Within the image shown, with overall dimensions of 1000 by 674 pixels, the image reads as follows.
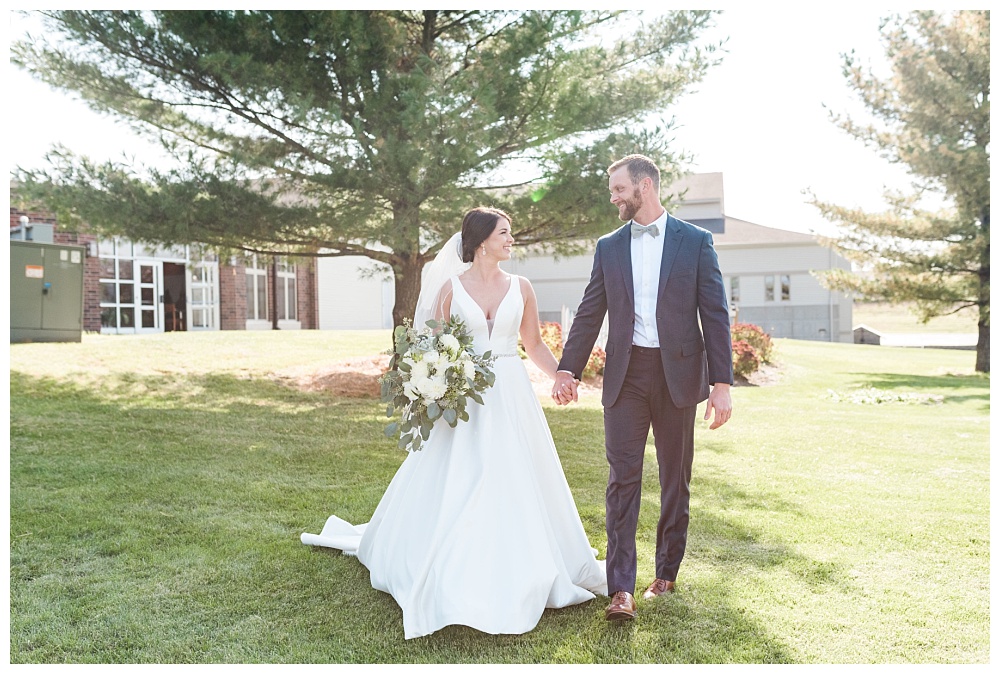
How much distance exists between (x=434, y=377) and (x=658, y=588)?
59.9 inches

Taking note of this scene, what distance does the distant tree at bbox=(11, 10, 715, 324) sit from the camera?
9797 millimetres

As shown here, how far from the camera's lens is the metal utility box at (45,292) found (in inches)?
558

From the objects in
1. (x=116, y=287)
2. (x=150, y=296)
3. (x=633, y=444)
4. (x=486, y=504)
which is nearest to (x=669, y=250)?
(x=633, y=444)

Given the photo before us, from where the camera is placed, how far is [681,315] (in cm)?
379

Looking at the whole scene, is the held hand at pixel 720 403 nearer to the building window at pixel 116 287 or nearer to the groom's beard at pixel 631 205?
the groom's beard at pixel 631 205

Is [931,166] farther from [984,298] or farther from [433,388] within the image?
[433,388]

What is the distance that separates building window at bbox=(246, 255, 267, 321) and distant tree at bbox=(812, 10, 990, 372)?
14.9m

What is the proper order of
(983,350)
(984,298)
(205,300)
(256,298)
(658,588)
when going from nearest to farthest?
(658,588)
(984,298)
(983,350)
(205,300)
(256,298)

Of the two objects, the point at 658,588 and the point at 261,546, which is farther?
the point at 261,546

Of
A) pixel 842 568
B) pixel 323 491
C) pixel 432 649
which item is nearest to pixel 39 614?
pixel 432 649

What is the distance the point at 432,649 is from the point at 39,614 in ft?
6.45

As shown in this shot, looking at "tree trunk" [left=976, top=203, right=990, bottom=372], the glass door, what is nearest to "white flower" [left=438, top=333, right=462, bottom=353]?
"tree trunk" [left=976, top=203, right=990, bottom=372]

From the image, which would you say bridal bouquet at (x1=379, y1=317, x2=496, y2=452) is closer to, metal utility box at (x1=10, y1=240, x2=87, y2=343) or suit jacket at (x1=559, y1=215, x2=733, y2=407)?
suit jacket at (x1=559, y1=215, x2=733, y2=407)

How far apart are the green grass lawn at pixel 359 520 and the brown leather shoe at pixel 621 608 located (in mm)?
62
